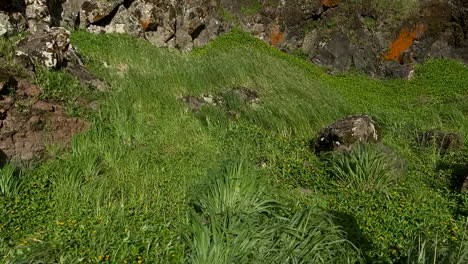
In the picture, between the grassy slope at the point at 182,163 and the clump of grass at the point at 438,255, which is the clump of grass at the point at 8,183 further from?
the clump of grass at the point at 438,255

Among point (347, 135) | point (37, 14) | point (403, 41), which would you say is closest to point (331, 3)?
point (403, 41)

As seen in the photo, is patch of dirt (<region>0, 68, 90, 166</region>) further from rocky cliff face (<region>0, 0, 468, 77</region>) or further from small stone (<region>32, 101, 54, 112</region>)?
rocky cliff face (<region>0, 0, 468, 77</region>)

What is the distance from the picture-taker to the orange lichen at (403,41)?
1662 cm

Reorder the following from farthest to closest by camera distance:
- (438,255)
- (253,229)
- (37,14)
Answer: (37,14), (253,229), (438,255)

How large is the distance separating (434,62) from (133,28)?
1221 cm

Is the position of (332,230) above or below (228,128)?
above

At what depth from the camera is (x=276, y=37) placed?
57.4ft

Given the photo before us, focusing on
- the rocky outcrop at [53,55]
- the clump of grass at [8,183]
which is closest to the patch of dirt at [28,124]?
the clump of grass at [8,183]

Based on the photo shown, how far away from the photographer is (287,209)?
14.8 feet

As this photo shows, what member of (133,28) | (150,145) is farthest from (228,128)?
(133,28)

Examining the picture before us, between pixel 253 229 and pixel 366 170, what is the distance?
2561 mm

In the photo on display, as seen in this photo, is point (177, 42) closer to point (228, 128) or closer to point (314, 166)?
point (228, 128)

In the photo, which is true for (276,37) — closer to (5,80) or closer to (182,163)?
(182,163)

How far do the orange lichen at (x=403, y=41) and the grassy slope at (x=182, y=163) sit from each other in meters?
5.12
